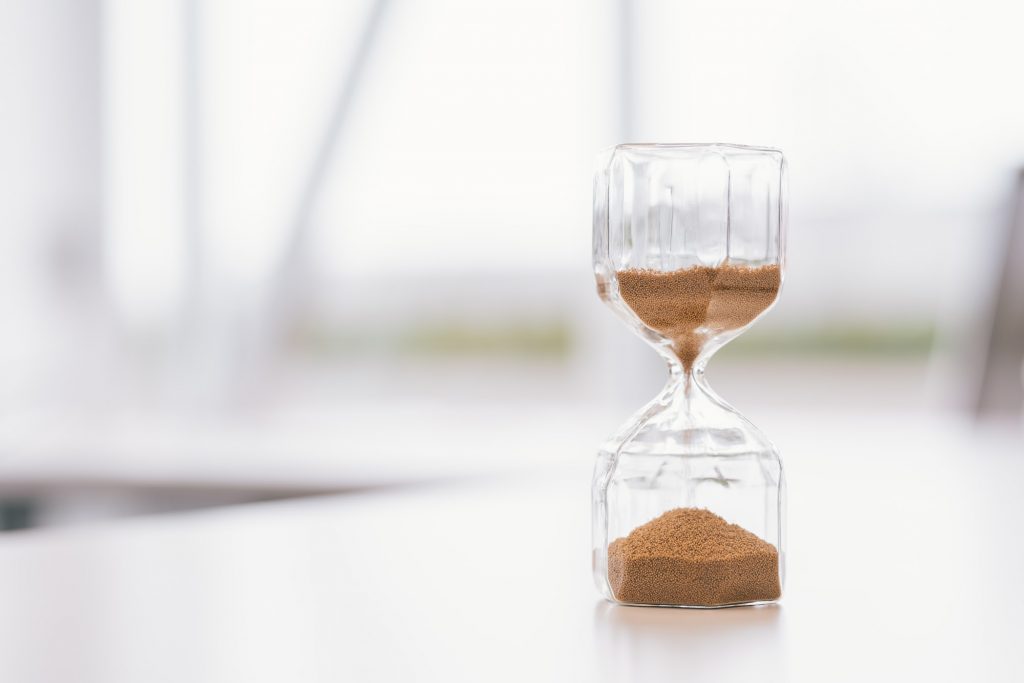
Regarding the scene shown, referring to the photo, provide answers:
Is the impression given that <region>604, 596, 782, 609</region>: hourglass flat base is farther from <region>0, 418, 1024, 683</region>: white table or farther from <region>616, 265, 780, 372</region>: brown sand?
<region>616, 265, 780, 372</region>: brown sand

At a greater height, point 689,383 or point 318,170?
point 318,170

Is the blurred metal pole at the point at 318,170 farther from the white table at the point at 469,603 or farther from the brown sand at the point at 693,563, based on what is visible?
the brown sand at the point at 693,563

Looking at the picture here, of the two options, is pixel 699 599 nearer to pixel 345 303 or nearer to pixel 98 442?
pixel 98 442

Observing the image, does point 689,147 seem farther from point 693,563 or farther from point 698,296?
point 693,563

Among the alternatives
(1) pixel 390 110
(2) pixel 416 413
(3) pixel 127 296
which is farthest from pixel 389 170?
(3) pixel 127 296

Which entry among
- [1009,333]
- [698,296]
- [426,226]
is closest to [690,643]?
[698,296]

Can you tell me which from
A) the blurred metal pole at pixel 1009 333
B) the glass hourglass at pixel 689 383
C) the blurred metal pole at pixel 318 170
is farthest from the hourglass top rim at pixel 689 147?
the blurred metal pole at pixel 318 170
